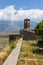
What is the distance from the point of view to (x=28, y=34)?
52.6 meters

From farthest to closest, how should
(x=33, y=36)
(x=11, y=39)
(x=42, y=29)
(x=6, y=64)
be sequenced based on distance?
(x=33, y=36)
(x=11, y=39)
(x=42, y=29)
(x=6, y=64)

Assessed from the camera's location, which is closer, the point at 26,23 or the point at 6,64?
the point at 6,64

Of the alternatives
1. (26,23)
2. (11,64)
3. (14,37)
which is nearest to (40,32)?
(14,37)

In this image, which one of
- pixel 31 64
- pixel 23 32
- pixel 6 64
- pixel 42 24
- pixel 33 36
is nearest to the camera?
pixel 6 64

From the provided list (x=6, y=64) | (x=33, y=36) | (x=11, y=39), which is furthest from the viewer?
(x=33, y=36)

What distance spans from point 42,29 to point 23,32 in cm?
1881

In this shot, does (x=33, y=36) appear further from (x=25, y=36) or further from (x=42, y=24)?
(x=42, y=24)

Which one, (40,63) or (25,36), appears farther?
(25,36)

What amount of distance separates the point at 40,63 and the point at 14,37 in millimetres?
29745

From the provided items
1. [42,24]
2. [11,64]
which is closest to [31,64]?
[11,64]

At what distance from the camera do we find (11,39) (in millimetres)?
41094

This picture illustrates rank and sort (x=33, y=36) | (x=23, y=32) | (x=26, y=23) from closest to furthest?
1. (x=33, y=36)
2. (x=23, y=32)
3. (x=26, y=23)

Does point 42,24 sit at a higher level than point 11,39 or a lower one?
higher

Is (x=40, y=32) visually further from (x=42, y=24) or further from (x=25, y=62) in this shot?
(x=25, y=62)
